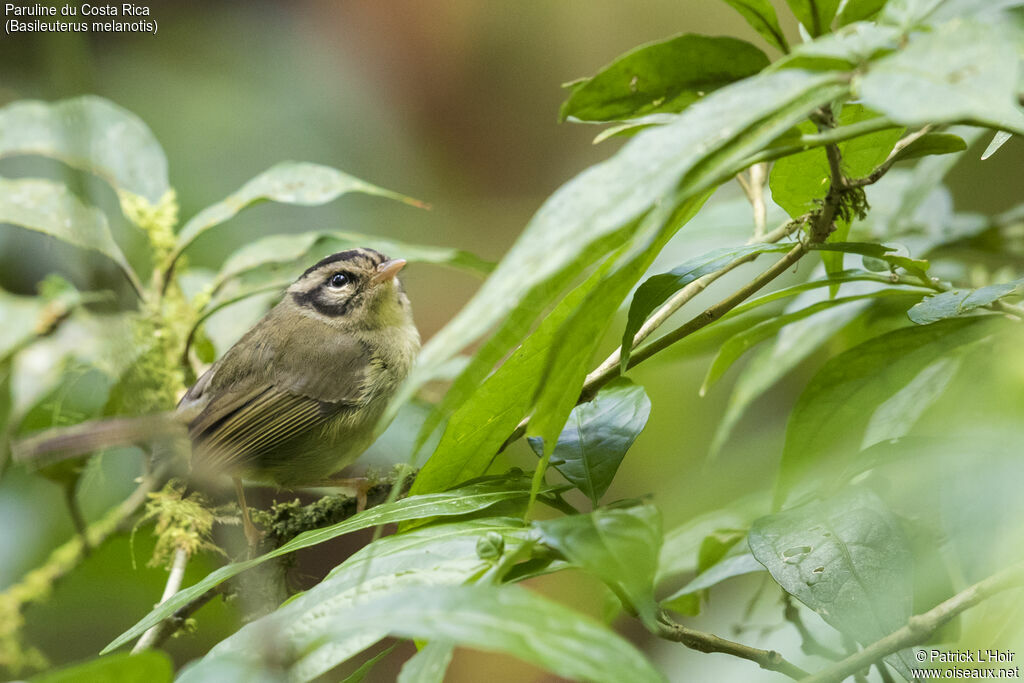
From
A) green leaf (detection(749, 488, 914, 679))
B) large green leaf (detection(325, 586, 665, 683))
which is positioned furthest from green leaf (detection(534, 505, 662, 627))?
green leaf (detection(749, 488, 914, 679))

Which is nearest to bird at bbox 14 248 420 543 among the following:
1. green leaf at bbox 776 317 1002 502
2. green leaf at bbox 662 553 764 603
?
green leaf at bbox 662 553 764 603

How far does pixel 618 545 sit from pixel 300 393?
1445 mm

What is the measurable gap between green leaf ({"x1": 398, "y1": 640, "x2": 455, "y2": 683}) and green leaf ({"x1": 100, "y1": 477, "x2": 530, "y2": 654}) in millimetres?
118

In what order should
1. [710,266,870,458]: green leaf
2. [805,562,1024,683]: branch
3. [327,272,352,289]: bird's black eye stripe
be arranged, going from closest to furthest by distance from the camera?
1. [805,562,1024,683]: branch
2. [710,266,870,458]: green leaf
3. [327,272,352,289]: bird's black eye stripe

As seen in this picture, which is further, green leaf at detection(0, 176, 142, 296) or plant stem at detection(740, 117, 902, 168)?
green leaf at detection(0, 176, 142, 296)

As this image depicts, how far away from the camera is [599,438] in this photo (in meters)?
0.81

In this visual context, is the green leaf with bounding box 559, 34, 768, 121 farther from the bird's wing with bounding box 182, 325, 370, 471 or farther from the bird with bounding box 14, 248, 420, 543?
the bird's wing with bounding box 182, 325, 370, 471

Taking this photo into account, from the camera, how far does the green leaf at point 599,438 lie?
2.53 feet

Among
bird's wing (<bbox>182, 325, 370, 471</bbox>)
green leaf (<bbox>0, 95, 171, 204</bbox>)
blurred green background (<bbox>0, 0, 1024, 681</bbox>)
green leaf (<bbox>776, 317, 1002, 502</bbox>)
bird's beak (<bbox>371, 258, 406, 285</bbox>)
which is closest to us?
green leaf (<bbox>776, 317, 1002, 502</bbox>)

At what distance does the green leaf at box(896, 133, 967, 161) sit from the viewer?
0.74 metres

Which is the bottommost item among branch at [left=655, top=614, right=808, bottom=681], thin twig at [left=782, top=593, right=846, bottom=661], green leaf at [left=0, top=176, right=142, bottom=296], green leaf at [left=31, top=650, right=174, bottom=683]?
thin twig at [left=782, top=593, right=846, bottom=661]

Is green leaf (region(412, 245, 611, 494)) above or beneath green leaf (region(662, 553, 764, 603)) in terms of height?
above

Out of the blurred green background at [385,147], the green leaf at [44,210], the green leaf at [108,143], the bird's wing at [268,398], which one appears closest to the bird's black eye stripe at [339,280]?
the bird's wing at [268,398]

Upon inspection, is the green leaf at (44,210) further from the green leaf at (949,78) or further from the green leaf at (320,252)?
the green leaf at (949,78)
